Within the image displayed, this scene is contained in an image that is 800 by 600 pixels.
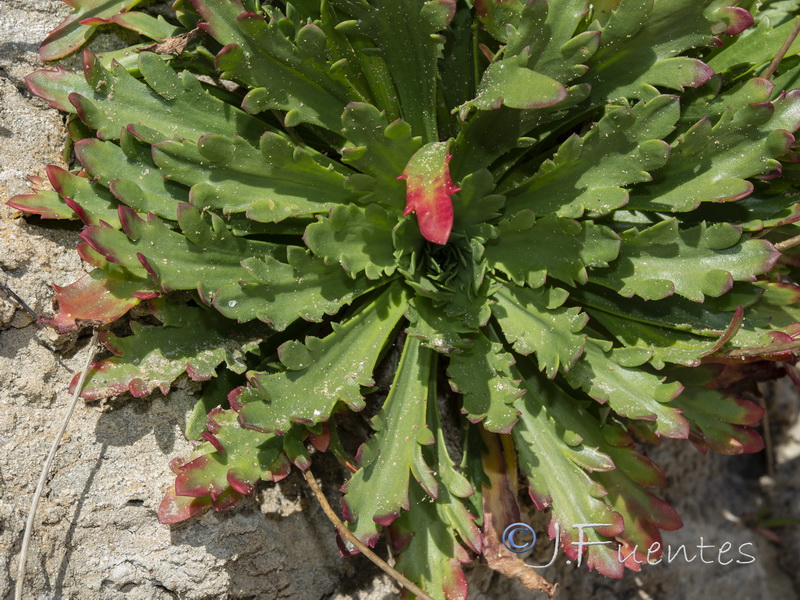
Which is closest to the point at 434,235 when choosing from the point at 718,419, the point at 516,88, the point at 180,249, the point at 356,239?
the point at 356,239

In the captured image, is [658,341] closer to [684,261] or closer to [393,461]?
[684,261]

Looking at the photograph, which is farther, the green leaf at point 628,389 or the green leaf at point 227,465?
the green leaf at point 628,389

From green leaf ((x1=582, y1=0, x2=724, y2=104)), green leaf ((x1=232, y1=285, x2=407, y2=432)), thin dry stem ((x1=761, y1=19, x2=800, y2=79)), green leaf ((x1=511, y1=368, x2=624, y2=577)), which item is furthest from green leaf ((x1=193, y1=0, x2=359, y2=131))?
thin dry stem ((x1=761, y1=19, x2=800, y2=79))

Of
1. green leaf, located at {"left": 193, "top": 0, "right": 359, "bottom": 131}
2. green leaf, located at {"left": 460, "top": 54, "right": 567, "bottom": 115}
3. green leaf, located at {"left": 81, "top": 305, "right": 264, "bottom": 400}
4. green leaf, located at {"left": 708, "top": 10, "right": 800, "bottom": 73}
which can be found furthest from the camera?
green leaf, located at {"left": 708, "top": 10, "right": 800, "bottom": 73}

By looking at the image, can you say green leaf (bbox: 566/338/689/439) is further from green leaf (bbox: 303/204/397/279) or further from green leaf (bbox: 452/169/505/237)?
green leaf (bbox: 303/204/397/279)

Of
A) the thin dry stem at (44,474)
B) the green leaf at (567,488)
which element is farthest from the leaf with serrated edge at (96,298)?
the green leaf at (567,488)

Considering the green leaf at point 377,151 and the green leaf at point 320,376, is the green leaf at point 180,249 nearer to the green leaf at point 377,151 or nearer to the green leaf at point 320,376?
the green leaf at point 320,376
